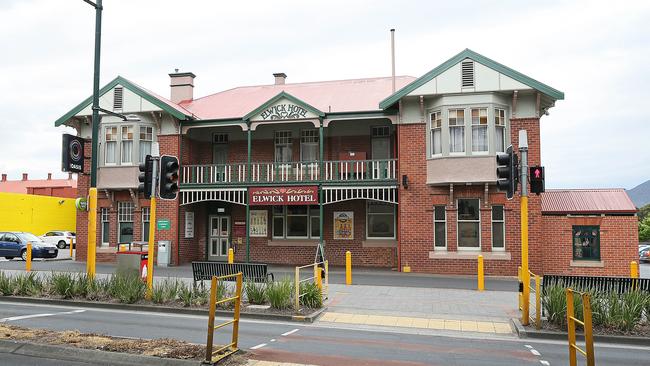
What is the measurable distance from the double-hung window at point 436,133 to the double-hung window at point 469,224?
6.98 ft

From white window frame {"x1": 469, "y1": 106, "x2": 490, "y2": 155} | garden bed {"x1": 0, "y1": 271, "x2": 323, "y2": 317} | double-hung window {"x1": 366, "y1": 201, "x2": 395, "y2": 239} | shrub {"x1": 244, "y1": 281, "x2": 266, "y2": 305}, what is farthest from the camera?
double-hung window {"x1": 366, "y1": 201, "x2": 395, "y2": 239}

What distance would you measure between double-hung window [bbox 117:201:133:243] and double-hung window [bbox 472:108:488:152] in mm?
15223

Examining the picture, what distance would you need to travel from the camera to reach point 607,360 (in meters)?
8.15

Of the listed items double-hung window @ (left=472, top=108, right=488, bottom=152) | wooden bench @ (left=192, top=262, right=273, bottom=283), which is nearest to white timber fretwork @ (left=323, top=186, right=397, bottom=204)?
double-hung window @ (left=472, top=108, right=488, bottom=152)

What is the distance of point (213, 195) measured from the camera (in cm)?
2292

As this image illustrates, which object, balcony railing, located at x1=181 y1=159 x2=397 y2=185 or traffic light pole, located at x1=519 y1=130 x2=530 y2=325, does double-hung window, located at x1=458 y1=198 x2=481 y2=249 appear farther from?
traffic light pole, located at x1=519 y1=130 x2=530 y2=325

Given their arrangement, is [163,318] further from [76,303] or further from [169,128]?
[169,128]

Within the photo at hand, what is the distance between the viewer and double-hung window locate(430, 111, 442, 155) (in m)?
20.0

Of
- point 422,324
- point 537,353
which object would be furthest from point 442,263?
point 537,353

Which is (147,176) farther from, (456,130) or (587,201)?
(587,201)

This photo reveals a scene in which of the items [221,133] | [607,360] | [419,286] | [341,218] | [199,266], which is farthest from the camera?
[221,133]

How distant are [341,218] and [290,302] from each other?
11.4 metres

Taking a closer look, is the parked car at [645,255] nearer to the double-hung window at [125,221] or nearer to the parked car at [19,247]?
the double-hung window at [125,221]

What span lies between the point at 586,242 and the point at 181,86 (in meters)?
20.3
